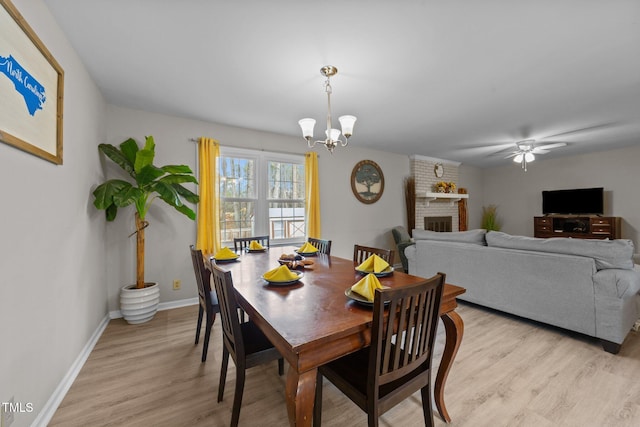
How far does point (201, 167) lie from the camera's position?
331cm

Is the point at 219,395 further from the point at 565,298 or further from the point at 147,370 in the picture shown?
the point at 565,298

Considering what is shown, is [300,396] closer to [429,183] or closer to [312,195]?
[312,195]

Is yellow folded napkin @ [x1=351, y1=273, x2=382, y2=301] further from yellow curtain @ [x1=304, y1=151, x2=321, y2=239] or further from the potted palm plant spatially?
yellow curtain @ [x1=304, y1=151, x2=321, y2=239]

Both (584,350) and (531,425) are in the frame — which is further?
(584,350)

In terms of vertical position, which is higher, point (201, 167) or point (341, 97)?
point (341, 97)

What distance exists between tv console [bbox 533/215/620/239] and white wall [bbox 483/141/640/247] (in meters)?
0.33

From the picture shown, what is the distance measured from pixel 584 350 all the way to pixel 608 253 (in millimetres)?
839

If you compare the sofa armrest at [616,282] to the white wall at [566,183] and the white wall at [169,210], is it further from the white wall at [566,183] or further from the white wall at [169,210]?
the white wall at [566,183]

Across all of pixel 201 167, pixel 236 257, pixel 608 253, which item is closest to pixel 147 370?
pixel 236 257

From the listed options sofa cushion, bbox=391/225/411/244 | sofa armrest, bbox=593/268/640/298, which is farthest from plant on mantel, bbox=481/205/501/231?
sofa armrest, bbox=593/268/640/298

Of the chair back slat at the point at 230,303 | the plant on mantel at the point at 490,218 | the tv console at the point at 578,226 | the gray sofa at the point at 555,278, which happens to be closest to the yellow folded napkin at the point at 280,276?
the chair back slat at the point at 230,303

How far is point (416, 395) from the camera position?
1.70 metres

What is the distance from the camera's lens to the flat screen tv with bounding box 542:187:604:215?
220 inches

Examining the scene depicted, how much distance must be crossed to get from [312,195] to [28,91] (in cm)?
317
